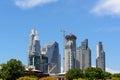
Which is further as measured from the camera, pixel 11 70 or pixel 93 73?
pixel 93 73

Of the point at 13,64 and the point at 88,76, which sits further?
the point at 88,76

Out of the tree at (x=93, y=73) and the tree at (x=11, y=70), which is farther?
the tree at (x=93, y=73)

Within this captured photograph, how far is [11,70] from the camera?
178 meters

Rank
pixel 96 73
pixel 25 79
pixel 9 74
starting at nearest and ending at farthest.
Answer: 1. pixel 25 79
2. pixel 9 74
3. pixel 96 73

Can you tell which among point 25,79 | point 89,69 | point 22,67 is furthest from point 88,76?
point 25,79

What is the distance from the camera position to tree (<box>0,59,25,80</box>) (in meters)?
176

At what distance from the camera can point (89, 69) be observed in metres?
199

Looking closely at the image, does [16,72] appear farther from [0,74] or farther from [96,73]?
[96,73]

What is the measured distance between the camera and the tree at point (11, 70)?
577ft

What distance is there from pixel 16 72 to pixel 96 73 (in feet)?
145

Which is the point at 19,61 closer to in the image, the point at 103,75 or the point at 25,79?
the point at 25,79

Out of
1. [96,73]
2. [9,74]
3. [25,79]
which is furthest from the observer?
[96,73]

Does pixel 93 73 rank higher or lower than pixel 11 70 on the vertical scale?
lower

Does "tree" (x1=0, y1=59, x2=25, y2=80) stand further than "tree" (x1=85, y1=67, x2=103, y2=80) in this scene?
No
